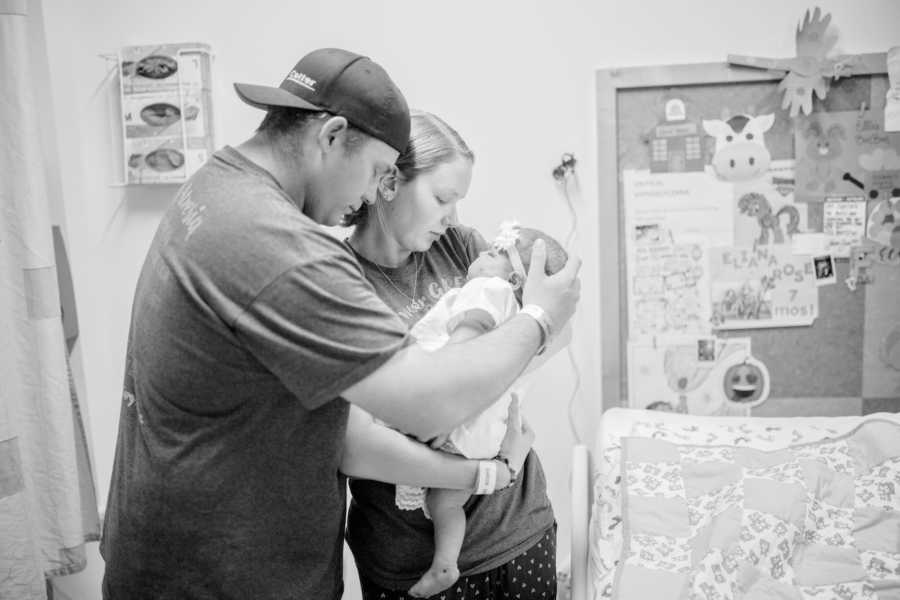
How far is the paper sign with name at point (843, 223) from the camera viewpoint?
213 centimetres

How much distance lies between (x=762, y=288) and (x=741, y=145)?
0.43m

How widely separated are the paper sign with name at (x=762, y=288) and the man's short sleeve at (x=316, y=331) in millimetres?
1549

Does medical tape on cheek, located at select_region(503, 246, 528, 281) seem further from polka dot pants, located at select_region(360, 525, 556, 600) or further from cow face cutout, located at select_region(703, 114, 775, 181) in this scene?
cow face cutout, located at select_region(703, 114, 775, 181)

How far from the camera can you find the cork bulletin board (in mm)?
2111

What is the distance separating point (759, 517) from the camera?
1705 millimetres

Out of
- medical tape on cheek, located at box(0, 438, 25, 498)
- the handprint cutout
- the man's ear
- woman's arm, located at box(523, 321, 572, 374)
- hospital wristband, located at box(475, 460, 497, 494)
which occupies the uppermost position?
the handprint cutout

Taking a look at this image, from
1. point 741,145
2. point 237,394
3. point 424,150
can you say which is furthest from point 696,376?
point 237,394

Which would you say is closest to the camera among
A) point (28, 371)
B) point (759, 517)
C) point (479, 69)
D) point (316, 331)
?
point (316, 331)

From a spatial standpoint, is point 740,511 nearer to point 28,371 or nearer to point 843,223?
point 843,223

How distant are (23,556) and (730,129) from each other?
224 cm

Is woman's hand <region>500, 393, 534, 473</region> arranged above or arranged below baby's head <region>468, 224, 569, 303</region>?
below

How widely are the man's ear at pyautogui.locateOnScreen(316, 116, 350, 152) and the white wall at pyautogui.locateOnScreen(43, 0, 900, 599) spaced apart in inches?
48.1

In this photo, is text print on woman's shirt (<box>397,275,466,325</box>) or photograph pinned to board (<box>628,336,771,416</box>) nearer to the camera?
text print on woman's shirt (<box>397,275,466,325</box>)

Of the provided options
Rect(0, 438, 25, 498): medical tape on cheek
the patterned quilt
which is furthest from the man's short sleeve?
Rect(0, 438, 25, 498): medical tape on cheek
